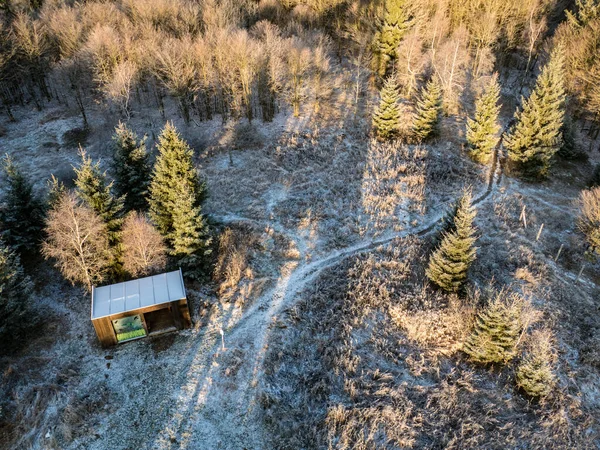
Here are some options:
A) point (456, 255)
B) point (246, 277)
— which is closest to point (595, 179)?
point (456, 255)

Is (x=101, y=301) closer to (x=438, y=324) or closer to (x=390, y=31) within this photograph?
(x=438, y=324)

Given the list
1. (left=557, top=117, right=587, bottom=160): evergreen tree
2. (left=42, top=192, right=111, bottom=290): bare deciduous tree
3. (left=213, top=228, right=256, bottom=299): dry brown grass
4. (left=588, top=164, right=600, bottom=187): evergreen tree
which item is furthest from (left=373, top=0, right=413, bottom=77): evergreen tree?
(left=42, top=192, right=111, bottom=290): bare deciduous tree

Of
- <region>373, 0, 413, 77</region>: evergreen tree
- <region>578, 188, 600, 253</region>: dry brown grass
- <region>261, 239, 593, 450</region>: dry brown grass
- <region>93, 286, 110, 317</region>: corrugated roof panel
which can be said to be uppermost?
<region>373, 0, 413, 77</region>: evergreen tree

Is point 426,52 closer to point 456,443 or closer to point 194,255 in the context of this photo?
point 194,255

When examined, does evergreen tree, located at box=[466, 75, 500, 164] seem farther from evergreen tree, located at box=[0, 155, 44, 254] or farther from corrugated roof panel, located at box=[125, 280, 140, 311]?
evergreen tree, located at box=[0, 155, 44, 254]

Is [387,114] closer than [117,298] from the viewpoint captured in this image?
No

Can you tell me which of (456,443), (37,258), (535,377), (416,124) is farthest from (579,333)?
(37,258)
